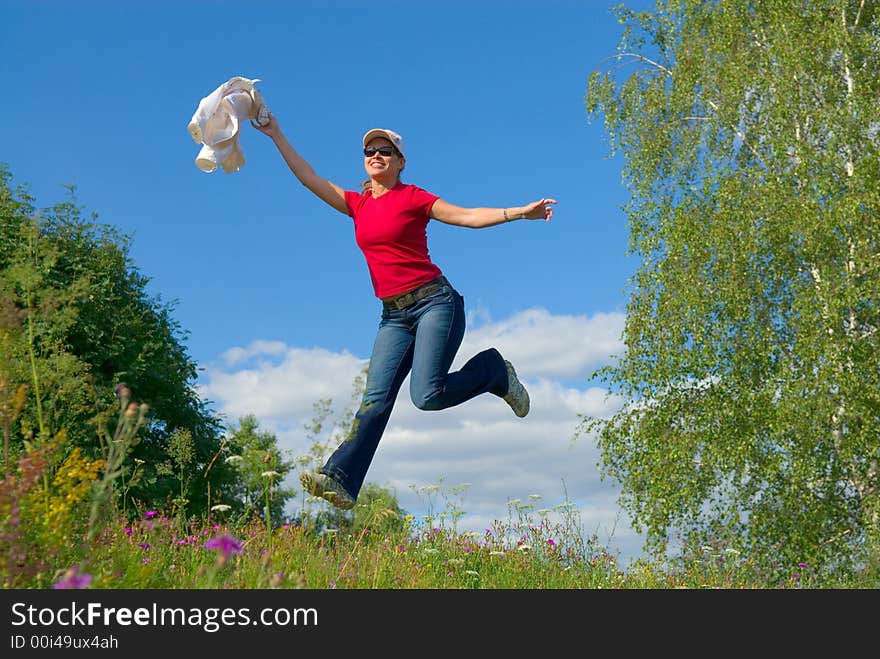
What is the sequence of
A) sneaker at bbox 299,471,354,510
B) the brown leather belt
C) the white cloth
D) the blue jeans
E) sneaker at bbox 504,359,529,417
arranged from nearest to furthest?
sneaker at bbox 299,471,354,510, the blue jeans, the brown leather belt, the white cloth, sneaker at bbox 504,359,529,417

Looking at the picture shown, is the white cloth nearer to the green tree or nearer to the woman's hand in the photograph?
the woman's hand

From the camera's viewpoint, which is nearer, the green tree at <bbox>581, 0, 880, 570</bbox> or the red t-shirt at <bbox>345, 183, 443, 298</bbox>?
the red t-shirt at <bbox>345, 183, 443, 298</bbox>

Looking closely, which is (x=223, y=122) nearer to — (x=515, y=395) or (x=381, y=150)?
(x=381, y=150)

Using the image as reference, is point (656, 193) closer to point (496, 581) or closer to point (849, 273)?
point (849, 273)

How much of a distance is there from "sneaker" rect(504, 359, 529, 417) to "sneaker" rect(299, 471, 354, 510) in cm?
164

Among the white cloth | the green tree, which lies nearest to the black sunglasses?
the white cloth

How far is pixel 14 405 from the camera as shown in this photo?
381cm

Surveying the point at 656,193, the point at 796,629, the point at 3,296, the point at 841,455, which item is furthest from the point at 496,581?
the point at 656,193

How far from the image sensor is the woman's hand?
563cm

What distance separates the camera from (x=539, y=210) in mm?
5676

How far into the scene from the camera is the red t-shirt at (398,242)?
19.6 feet

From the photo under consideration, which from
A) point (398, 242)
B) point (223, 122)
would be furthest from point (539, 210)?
point (223, 122)

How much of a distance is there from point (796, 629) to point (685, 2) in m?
15.6

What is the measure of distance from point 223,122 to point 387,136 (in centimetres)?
123
